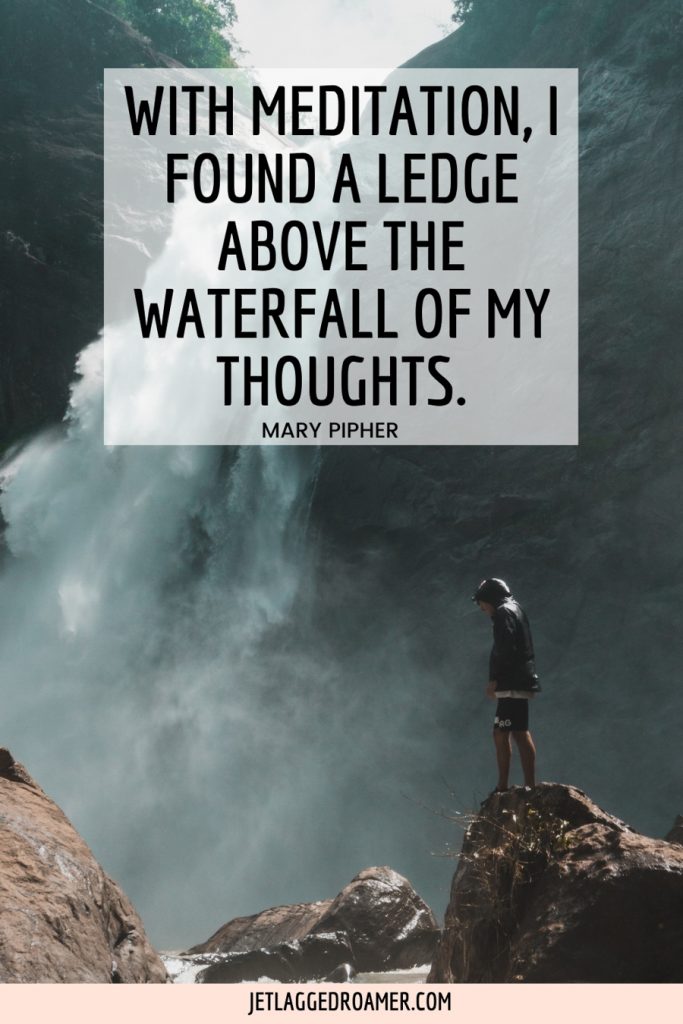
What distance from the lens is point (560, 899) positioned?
6.36m

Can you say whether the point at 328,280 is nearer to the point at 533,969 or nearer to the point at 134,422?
the point at 134,422

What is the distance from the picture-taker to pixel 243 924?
14828 mm

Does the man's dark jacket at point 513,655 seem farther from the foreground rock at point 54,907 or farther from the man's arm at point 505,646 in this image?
the foreground rock at point 54,907

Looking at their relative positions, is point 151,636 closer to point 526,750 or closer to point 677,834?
point 677,834

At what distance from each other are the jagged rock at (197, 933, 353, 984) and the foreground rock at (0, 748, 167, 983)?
441 centimetres

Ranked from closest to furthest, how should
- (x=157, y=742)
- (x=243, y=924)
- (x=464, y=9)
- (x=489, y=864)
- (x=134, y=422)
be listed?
(x=489, y=864), (x=243, y=924), (x=157, y=742), (x=134, y=422), (x=464, y=9)

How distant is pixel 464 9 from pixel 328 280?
43.6 ft

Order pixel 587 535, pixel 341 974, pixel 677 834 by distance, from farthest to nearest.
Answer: pixel 587 535 < pixel 341 974 < pixel 677 834

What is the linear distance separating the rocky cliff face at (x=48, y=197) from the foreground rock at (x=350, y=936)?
23750 mm

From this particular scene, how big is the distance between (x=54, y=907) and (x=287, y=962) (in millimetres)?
6040

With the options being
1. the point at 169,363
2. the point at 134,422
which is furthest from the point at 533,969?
the point at 169,363

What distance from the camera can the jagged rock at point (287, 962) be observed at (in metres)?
12.0

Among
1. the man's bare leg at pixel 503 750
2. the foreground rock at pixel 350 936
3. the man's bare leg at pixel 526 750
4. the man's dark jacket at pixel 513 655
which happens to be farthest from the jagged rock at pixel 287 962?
the man's dark jacket at pixel 513 655

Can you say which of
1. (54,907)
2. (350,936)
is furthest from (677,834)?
(54,907)
